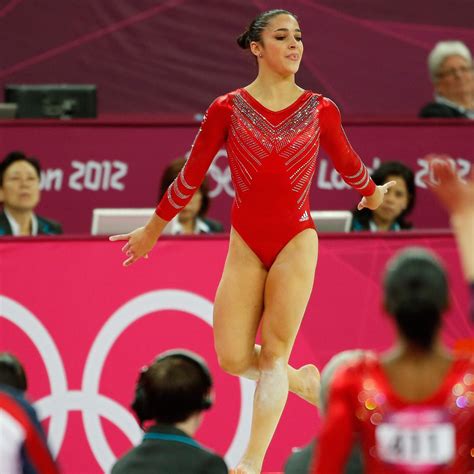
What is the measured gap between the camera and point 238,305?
5574 mm

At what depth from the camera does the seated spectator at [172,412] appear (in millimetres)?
3734

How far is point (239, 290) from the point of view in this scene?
220 inches

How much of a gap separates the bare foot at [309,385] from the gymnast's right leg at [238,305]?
49 centimetres

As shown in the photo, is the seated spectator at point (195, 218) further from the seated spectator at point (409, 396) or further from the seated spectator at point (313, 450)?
the seated spectator at point (409, 396)

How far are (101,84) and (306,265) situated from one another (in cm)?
569

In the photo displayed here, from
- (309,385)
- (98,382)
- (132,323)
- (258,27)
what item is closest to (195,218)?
(132,323)

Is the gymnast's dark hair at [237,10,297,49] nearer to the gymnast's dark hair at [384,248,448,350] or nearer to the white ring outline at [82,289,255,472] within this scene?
the white ring outline at [82,289,255,472]

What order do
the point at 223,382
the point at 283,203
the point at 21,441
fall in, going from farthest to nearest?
the point at 223,382 < the point at 283,203 < the point at 21,441

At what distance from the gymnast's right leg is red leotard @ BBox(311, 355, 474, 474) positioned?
232cm

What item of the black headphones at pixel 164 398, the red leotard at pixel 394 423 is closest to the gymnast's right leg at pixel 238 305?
the black headphones at pixel 164 398

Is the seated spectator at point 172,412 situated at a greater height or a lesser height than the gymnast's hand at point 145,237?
lesser

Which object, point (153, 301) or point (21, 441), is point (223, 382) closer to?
point (153, 301)

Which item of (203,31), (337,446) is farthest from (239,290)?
(203,31)

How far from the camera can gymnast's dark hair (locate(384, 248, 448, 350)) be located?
10.5ft
